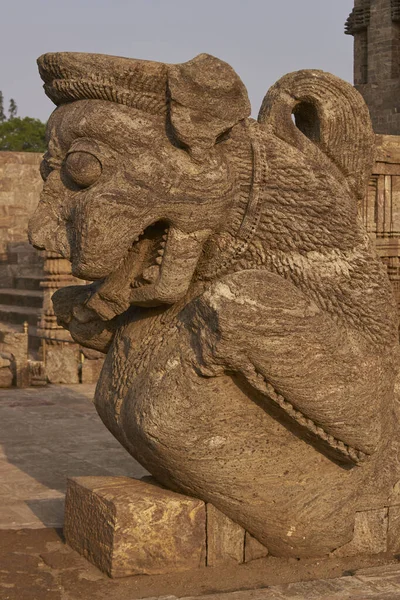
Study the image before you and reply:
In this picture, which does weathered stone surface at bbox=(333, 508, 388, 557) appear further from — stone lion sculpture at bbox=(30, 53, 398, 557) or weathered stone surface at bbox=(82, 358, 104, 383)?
weathered stone surface at bbox=(82, 358, 104, 383)

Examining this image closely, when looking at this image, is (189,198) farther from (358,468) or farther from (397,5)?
(397,5)

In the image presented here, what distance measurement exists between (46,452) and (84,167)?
10.6 ft

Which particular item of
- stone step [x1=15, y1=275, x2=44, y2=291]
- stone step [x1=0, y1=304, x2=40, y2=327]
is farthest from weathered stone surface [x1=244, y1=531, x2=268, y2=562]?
stone step [x1=15, y1=275, x2=44, y2=291]

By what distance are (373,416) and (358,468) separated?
0.90ft

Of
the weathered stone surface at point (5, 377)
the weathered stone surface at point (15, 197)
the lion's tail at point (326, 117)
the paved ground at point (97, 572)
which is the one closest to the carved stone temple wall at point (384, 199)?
the weathered stone surface at point (5, 377)

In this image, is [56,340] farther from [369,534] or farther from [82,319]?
[369,534]

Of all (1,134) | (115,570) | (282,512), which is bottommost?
(115,570)

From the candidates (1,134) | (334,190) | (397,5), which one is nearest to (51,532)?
(334,190)

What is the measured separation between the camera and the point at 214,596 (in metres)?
3.17

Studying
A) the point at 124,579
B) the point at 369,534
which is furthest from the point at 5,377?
the point at 369,534

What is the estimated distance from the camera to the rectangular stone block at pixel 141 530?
3.50 metres

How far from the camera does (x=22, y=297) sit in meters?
13.8

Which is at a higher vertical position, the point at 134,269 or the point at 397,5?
the point at 397,5

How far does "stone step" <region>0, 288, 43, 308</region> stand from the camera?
13.3 meters
